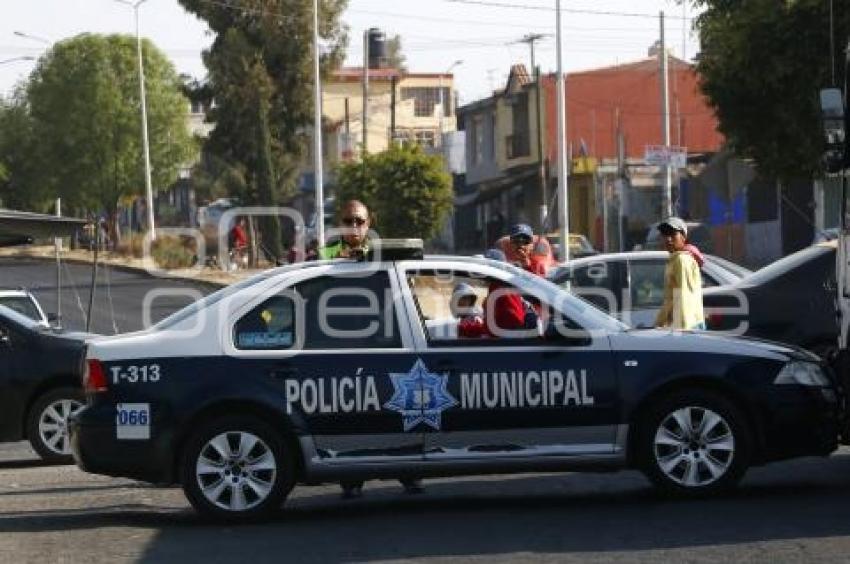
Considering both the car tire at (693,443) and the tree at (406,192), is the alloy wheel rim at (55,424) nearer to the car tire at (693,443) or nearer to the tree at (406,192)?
the car tire at (693,443)

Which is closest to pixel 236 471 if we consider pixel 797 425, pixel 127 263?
pixel 797 425

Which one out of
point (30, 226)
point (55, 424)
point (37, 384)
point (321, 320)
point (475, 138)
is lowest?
point (55, 424)

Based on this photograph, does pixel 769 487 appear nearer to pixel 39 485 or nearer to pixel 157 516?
pixel 157 516

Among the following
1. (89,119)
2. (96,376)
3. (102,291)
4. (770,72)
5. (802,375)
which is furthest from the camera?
(89,119)

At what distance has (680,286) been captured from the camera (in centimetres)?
1286

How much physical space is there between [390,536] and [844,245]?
11.8 ft

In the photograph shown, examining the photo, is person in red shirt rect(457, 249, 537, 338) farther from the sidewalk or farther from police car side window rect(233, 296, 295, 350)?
the sidewalk

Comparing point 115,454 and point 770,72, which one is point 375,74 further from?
point 115,454

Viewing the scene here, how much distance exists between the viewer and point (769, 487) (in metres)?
11.4

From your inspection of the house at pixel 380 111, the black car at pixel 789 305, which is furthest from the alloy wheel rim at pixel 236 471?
the house at pixel 380 111

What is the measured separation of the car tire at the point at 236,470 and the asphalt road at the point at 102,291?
24.4 m

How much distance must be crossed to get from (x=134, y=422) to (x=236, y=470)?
68cm

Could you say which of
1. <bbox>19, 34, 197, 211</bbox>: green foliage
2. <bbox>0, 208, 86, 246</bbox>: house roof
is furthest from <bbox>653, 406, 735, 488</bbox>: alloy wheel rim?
<bbox>19, 34, 197, 211</bbox>: green foliage

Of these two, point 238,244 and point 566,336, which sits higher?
point 238,244
